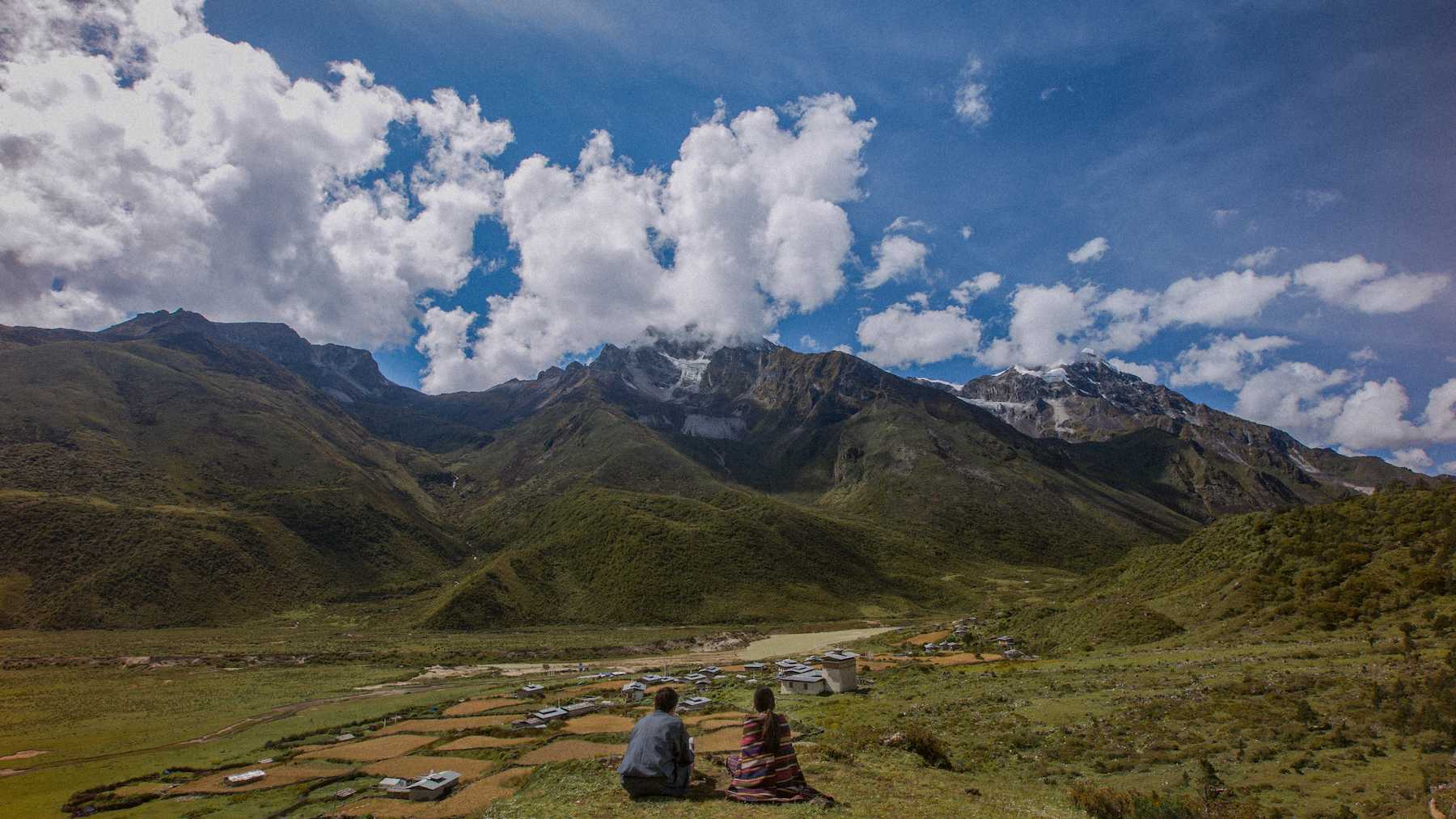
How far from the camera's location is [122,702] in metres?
51.8

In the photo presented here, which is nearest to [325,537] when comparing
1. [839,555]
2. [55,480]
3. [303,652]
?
[55,480]

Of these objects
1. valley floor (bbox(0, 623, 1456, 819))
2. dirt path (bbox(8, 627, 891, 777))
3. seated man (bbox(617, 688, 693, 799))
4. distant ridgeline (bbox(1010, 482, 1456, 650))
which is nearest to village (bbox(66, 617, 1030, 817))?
valley floor (bbox(0, 623, 1456, 819))

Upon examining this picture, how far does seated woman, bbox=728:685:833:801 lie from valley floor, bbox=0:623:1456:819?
1.87 ft

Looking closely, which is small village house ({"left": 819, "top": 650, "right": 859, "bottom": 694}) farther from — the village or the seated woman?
the seated woman

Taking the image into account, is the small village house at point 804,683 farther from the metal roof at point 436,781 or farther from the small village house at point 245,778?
the small village house at point 245,778

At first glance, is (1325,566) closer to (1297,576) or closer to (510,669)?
(1297,576)

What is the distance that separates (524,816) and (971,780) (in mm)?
12765

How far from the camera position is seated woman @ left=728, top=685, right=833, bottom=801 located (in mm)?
13344

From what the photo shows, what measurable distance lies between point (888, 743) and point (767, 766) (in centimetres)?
900

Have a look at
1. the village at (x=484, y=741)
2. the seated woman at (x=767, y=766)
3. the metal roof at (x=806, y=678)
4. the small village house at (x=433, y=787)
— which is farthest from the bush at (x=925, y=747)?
the metal roof at (x=806, y=678)

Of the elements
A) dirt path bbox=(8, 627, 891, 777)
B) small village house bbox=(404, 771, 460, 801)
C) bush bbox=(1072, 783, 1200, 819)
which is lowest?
dirt path bbox=(8, 627, 891, 777)

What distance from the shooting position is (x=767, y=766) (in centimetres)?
1371

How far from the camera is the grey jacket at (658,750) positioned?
13.7 m

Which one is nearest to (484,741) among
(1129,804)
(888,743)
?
(888,743)
